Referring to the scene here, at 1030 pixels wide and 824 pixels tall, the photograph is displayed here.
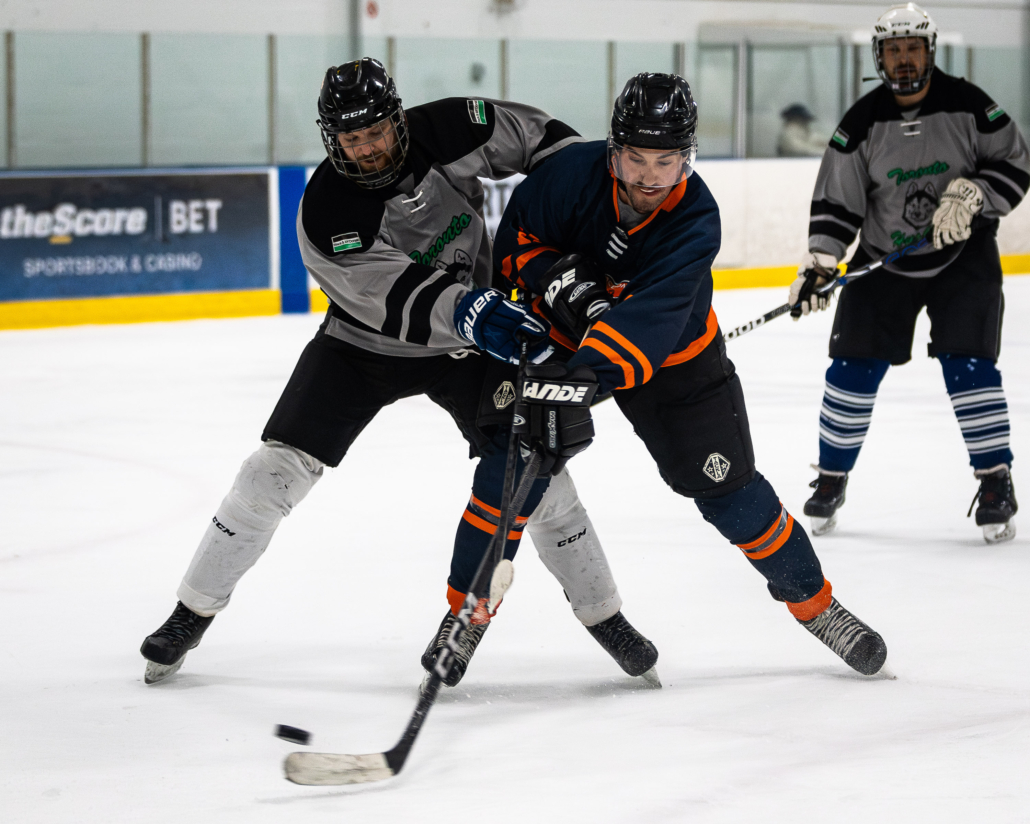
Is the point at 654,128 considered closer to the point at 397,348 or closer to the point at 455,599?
the point at 397,348

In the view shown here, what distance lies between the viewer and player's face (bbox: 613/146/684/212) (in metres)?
1.88

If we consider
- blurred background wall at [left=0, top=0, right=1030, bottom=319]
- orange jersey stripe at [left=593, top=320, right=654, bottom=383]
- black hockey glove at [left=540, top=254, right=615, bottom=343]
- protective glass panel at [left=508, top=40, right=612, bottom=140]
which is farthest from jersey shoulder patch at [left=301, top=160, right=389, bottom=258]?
protective glass panel at [left=508, top=40, right=612, bottom=140]

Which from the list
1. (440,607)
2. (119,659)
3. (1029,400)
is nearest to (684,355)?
(440,607)

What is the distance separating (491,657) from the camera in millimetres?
2271

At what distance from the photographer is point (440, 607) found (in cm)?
254

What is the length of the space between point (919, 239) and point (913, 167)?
0.52 feet

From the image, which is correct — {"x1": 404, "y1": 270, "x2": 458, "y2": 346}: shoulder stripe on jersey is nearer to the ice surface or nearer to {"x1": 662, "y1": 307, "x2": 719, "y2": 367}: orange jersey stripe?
{"x1": 662, "y1": 307, "x2": 719, "y2": 367}: orange jersey stripe

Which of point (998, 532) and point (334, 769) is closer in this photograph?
point (334, 769)

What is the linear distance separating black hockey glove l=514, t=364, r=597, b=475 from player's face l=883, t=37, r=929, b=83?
1.47 m

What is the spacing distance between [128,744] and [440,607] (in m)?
0.79

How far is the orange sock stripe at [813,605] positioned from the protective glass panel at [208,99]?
6.34m

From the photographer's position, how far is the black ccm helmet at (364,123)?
6.48 feet

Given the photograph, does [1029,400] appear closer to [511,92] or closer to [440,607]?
[440,607]

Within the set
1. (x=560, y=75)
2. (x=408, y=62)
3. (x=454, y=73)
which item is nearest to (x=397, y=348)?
(x=408, y=62)
